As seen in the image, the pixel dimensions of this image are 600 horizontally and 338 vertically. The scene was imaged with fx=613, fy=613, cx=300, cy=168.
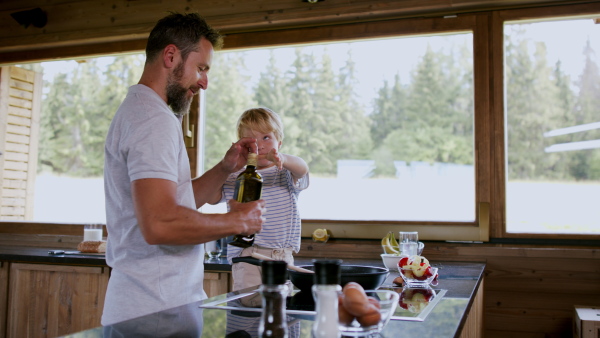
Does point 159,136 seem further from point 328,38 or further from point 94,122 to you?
point 94,122

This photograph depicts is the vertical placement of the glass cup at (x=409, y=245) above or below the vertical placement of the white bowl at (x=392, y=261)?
above

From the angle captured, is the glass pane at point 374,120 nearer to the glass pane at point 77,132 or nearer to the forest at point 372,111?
the forest at point 372,111

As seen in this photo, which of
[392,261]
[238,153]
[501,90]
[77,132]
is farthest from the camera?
[77,132]

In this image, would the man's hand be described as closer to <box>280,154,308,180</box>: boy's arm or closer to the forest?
<box>280,154,308,180</box>: boy's arm

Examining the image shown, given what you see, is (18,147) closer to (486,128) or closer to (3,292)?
(3,292)

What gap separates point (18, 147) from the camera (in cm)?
447

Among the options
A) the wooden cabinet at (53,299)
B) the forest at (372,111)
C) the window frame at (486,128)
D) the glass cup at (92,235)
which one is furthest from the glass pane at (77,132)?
the window frame at (486,128)

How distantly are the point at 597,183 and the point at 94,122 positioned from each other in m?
3.26

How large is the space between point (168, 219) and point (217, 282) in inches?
69.2

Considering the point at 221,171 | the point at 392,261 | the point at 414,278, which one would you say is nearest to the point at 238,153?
the point at 221,171

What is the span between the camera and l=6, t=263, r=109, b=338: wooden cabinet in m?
3.42

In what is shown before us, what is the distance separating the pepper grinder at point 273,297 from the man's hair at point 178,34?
A: 99 cm

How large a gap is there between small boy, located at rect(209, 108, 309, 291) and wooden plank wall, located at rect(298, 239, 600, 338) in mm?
1163

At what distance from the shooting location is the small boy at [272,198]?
2.49 meters
